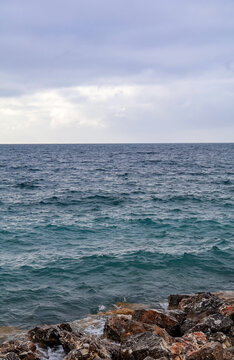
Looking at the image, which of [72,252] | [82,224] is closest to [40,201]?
[82,224]

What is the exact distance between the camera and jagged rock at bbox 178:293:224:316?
11065mm

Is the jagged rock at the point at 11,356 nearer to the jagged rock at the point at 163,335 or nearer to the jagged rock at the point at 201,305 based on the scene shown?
the jagged rock at the point at 163,335

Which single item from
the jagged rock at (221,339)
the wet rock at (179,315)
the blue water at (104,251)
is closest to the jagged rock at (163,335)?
A: the jagged rock at (221,339)

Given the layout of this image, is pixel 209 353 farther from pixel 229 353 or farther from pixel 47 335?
pixel 47 335

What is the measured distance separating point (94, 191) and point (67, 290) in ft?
82.7

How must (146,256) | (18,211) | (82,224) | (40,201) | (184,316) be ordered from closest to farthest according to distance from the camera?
(184,316)
(146,256)
(82,224)
(18,211)
(40,201)

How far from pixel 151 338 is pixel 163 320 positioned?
1904mm

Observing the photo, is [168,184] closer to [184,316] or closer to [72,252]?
[72,252]

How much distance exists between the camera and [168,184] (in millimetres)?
45812

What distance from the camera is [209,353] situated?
25.8ft

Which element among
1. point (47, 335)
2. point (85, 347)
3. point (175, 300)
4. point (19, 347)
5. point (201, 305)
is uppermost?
point (85, 347)

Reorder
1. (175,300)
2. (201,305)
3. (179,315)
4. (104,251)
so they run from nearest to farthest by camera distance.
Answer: (179,315) → (201,305) → (175,300) → (104,251)

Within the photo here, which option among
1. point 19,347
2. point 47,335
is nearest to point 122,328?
point 47,335

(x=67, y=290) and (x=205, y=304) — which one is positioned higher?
(x=205, y=304)
